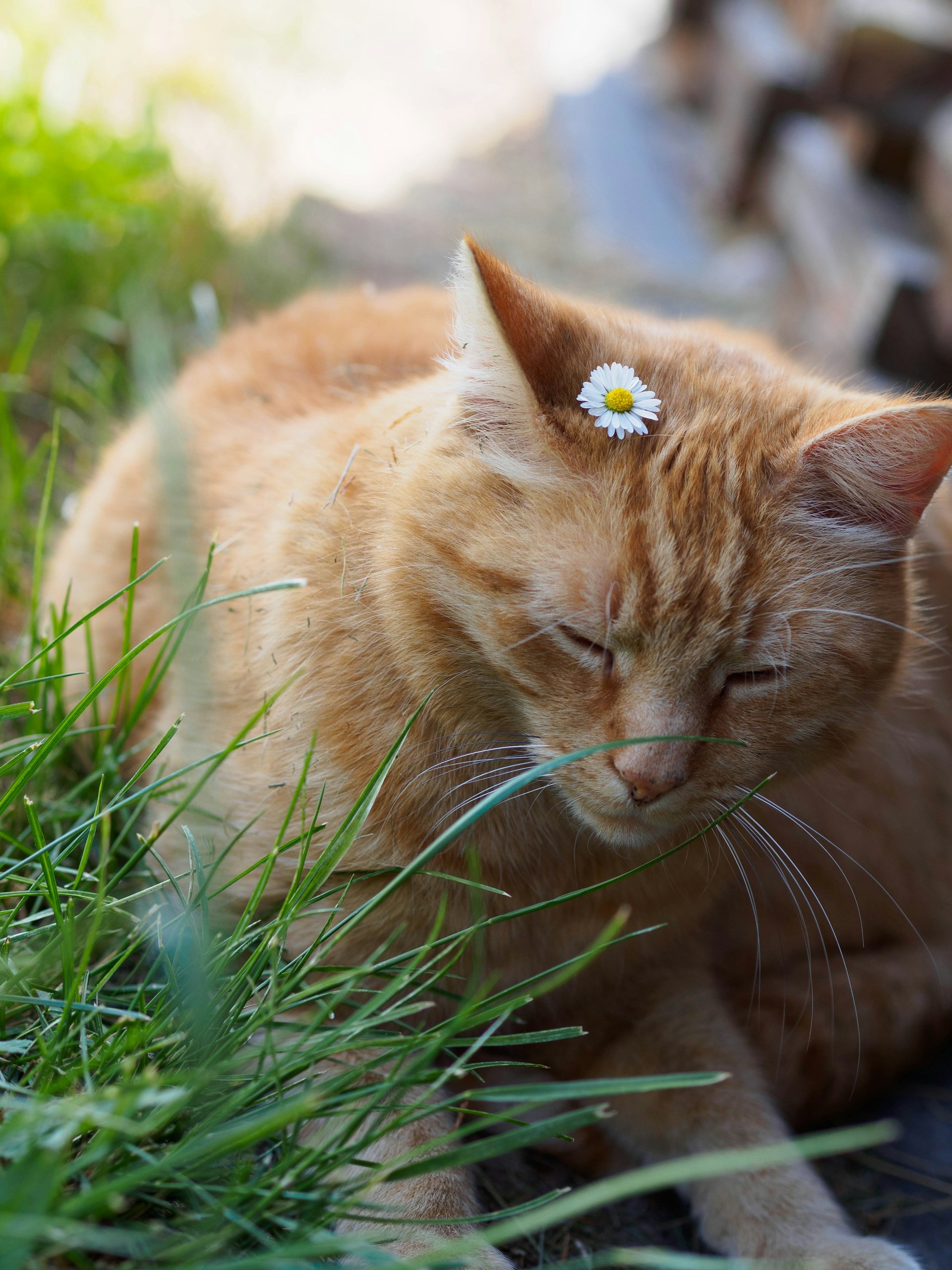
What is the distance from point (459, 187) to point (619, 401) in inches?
199

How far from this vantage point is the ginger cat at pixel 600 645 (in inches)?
53.7

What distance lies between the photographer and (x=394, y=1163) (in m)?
1.15

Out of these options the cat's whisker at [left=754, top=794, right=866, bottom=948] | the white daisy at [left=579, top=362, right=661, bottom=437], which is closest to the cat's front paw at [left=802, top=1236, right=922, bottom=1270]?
the cat's whisker at [left=754, top=794, right=866, bottom=948]

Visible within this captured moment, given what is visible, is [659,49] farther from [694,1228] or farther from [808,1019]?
[694,1228]

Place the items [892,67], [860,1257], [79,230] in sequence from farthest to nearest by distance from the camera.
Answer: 1. [892,67]
2. [79,230]
3. [860,1257]

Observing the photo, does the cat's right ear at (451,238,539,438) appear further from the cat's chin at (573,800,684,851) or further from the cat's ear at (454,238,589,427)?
the cat's chin at (573,800,684,851)

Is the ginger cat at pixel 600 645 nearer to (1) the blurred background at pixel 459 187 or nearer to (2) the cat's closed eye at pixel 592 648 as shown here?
(2) the cat's closed eye at pixel 592 648

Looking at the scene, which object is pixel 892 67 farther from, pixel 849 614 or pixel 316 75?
pixel 316 75

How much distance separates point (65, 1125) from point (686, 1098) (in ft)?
3.56

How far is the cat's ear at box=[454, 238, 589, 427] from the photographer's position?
4.36 feet

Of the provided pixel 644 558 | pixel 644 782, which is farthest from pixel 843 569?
pixel 644 782

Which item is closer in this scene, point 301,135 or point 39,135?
point 39,135

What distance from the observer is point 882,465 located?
56.0 inches

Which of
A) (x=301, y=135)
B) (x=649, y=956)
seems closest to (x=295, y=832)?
(x=649, y=956)
